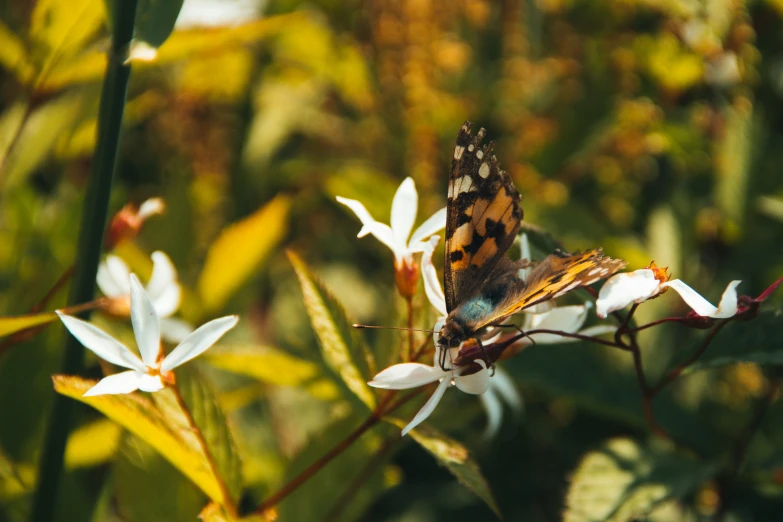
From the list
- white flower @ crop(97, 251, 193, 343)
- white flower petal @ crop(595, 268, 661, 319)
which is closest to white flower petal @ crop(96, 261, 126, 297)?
white flower @ crop(97, 251, 193, 343)

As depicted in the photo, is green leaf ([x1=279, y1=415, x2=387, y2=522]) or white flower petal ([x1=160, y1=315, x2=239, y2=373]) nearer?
white flower petal ([x1=160, y1=315, x2=239, y2=373])

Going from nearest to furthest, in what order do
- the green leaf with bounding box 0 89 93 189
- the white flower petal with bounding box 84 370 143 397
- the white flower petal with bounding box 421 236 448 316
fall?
the white flower petal with bounding box 84 370 143 397, the white flower petal with bounding box 421 236 448 316, the green leaf with bounding box 0 89 93 189

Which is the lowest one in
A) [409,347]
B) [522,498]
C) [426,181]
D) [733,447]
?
[522,498]

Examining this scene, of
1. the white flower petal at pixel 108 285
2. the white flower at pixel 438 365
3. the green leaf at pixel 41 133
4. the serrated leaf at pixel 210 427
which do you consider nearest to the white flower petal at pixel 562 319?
the white flower at pixel 438 365

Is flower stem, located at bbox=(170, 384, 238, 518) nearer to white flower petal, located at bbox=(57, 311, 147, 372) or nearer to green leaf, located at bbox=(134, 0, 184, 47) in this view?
white flower petal, located at bbox=(57, 311, 147, 372)

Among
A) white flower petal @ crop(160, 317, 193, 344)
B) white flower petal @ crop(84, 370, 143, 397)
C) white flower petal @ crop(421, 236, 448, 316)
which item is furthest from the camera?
white flower petal @ crop(160, 317, 193, 344)

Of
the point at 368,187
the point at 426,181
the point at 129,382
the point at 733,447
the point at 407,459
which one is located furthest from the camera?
the point at 426,181

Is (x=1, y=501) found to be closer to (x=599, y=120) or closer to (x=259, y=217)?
(x=259, y=217)

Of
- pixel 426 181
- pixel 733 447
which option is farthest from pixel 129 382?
pixel 426 181
